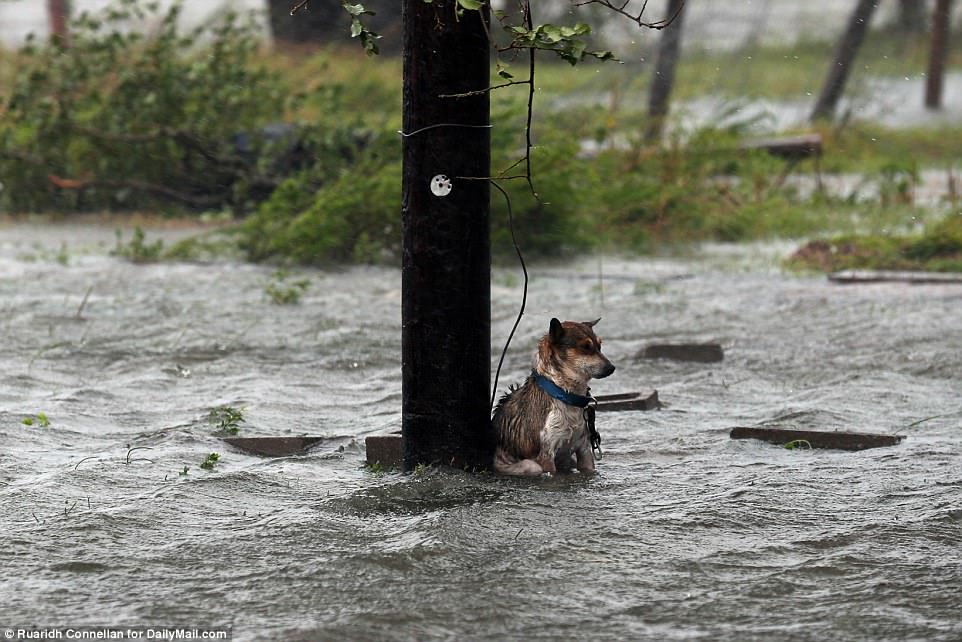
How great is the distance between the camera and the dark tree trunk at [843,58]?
70.2 ft

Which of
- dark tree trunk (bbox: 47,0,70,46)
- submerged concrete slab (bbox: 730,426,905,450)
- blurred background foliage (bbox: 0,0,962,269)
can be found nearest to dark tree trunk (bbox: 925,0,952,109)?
blurred background foliage (bbox: 0,0,962,269)

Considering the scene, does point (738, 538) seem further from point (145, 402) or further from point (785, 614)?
point (145, 402)

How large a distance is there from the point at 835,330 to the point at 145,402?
4.70 metres

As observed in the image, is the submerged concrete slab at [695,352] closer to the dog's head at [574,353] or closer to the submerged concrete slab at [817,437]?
the submerged concrete slab at [817,437]

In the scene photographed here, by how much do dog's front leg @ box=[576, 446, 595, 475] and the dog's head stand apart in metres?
0.34

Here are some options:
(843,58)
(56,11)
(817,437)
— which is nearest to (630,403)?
(817,437)

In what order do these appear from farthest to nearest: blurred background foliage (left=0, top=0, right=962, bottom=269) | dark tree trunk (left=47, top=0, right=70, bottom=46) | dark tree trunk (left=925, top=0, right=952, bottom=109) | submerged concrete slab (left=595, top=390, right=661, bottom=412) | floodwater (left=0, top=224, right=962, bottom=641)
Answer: dark tree trunk (left=47, top=0, right=70, bottom=46) → dark tree trunk (left=925, top=0, right=952, bottom=109) → blurred background foliage (left=0, top=0, right=962, bottom=269) → submerged concrete slab (left=595, top=390, right=661, bottom=412) → floodwater (left=0, top=224, right=962, bottom=641)

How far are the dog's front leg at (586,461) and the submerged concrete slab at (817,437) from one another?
3.16ft

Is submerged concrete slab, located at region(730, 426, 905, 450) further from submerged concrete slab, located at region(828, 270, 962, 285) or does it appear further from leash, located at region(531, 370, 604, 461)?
submerged concrete slab, located at region(828, 270, 962, 285)

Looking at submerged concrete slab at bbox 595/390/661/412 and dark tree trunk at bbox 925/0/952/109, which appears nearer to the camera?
submerged concrete slab at bbox 595/390/661/412

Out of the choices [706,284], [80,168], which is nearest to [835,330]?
[706,284]

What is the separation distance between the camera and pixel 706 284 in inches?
454

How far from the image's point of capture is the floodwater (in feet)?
13.8

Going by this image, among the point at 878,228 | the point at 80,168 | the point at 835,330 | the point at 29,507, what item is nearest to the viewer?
the point at 29,507
